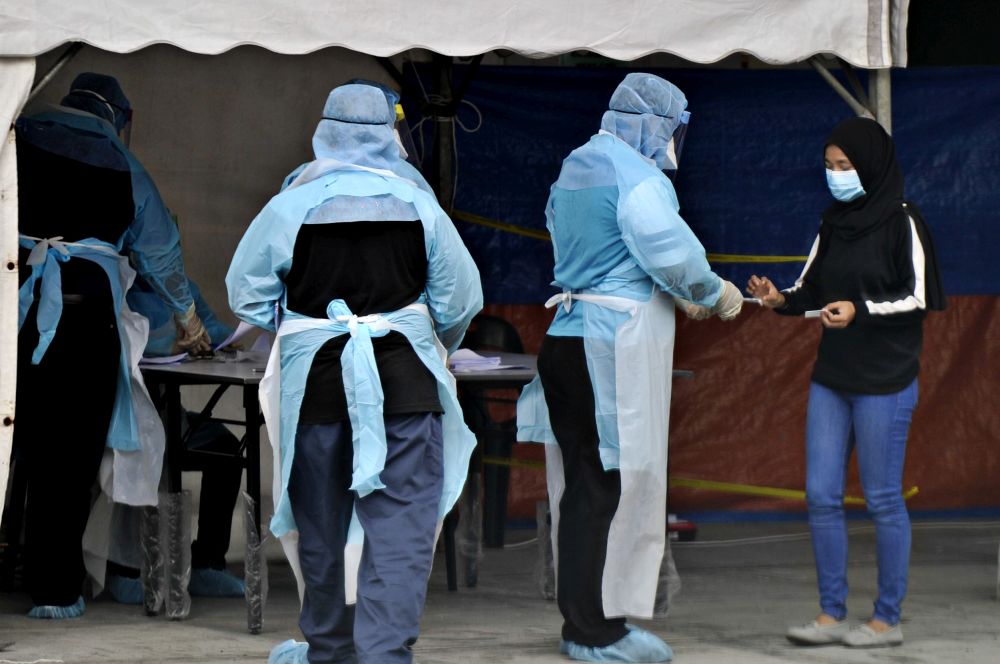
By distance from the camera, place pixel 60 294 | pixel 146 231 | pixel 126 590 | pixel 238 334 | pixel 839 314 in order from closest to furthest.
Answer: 1. pixel 839 314
2. pixel 60 294
3. pixel 238 334
4. pixel 146 231
5. pixel 126 590

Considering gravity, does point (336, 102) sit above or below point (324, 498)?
above

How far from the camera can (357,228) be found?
13.6 ft

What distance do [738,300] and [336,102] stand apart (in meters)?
1.39

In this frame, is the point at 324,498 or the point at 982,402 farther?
the point at 982,402

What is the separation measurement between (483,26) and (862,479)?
5.80ft

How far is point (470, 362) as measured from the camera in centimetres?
579

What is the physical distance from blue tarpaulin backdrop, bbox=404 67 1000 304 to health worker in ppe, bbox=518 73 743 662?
2.19 metres

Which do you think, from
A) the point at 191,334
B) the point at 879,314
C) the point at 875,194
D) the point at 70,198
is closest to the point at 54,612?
the point at 191,334

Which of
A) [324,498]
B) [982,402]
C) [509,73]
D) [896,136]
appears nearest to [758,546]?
[982,402]

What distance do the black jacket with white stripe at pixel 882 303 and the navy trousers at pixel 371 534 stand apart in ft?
4.56

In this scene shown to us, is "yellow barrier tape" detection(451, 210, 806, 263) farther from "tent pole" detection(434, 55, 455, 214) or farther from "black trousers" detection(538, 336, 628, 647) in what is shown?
"black trousers" detection(538, 336, 628, 647)

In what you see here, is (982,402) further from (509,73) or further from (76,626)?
(76,626)

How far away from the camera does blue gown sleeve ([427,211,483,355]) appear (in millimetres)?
4227

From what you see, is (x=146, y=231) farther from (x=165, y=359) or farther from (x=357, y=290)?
(x=357, y=290)
